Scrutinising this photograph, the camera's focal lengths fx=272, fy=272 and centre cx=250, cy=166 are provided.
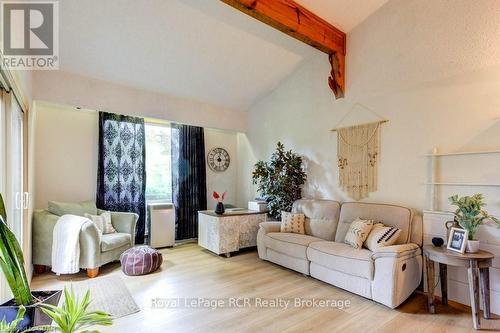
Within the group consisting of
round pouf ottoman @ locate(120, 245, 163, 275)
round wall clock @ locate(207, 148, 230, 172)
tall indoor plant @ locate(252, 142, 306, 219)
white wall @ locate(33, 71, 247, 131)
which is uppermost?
white wall @ locate(33, 71, 247, 131)

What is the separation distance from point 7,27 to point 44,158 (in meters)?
2.49

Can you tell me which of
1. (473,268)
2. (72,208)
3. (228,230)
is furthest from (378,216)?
(72,208)

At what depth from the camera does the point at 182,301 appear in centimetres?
274

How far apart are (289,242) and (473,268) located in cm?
188

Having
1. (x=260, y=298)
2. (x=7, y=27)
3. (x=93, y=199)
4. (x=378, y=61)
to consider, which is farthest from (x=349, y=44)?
(x=93, y=199)

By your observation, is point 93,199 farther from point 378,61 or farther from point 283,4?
point 378,61

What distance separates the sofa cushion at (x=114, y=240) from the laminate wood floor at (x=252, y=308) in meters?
0.32

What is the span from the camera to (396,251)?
8.46 feet

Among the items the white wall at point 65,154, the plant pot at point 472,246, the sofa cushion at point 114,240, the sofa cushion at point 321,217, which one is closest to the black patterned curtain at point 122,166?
the white wall at point 65,154

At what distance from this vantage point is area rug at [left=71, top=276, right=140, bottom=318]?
2.55 metres

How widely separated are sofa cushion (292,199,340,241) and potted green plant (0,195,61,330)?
3.16 metres

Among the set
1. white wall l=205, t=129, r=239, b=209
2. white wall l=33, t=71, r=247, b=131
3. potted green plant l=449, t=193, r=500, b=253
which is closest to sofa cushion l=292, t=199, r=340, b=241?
potted green plant l=449, t=193, r=500, b=253

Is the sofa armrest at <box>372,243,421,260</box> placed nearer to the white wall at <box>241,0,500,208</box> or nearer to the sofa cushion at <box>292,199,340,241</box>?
the white wall at <box>241,0,500,208</box>

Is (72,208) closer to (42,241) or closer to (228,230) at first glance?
(42,241)
